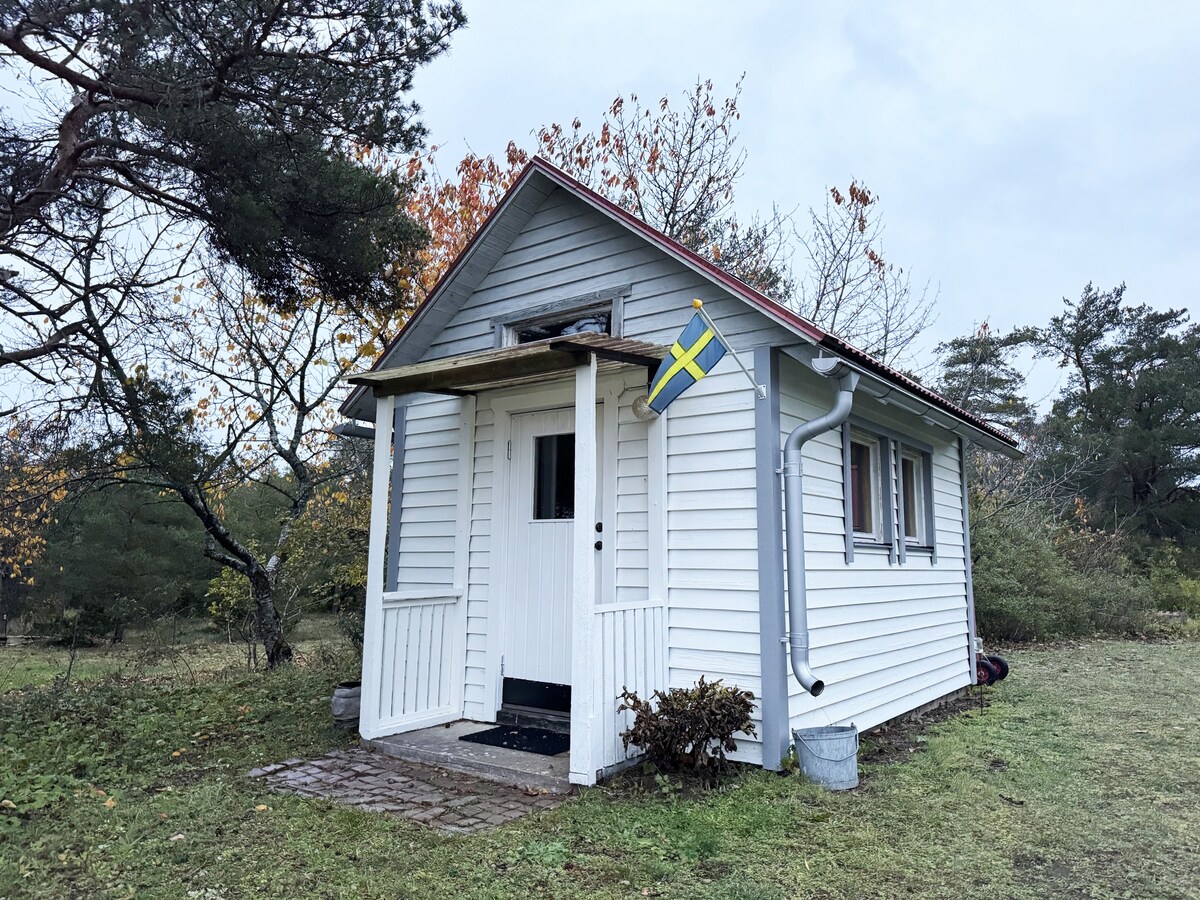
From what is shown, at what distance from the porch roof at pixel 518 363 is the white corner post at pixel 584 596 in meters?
0.14

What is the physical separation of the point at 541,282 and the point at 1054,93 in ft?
47.5

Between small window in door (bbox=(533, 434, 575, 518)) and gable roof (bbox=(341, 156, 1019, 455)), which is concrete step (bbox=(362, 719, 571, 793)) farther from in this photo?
gable roof (bbox=(341, 156, 1019, 455))

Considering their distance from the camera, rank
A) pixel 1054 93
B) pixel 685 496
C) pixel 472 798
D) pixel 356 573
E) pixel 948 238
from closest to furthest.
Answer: pixel 472 798 → pixel 685 496 → pixel 356 573 → pixel 1054 93 → pixel 948 238

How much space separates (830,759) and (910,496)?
3850 mm

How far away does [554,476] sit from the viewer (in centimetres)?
620

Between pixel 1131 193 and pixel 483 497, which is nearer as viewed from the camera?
pixel 483 497

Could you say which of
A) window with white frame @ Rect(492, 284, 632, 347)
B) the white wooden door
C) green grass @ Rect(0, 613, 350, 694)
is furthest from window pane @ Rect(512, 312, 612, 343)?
green grass @ Rect(0, 613, 350, 694)

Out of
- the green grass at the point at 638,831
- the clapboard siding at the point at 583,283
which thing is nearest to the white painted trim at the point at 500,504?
the clapboard siding at the point at 583,283

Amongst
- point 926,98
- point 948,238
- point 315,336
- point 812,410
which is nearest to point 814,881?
point 812,410

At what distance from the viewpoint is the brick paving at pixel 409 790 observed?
433 cm

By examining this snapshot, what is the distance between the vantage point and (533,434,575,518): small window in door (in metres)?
6.10

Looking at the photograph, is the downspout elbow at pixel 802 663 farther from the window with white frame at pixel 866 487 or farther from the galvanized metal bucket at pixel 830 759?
the window with white frame at pixel 866 487

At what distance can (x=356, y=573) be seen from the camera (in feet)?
39.9

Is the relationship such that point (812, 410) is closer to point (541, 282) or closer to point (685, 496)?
point (685, 496)
